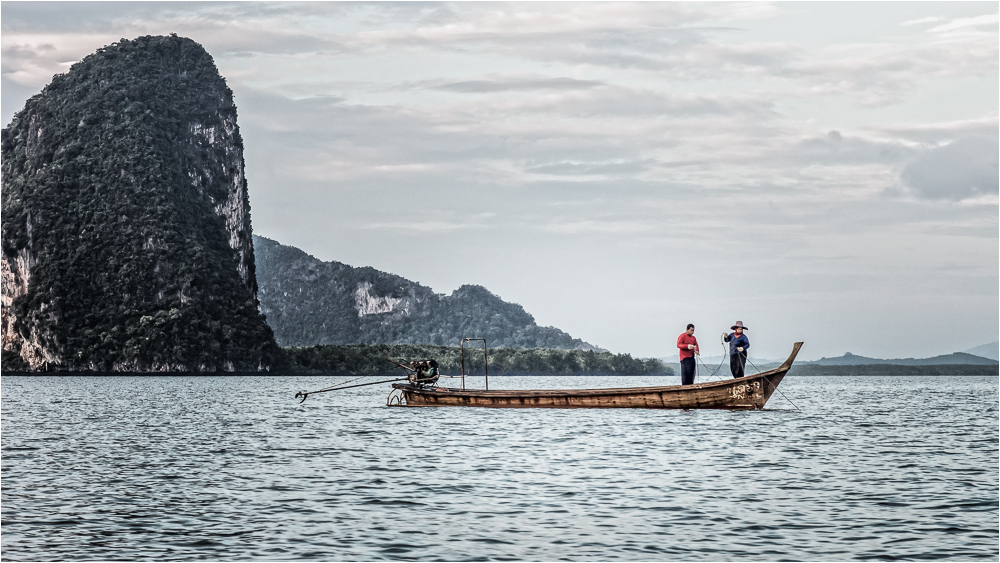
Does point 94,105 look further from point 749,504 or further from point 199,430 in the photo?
Result: point 749,504

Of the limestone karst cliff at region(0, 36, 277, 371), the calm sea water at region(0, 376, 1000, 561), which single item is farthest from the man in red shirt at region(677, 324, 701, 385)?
the limestone karst cliff at region(0, 36, 277, 371)

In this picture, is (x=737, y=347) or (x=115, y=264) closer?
(x=737, y=347)

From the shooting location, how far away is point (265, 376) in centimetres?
17450

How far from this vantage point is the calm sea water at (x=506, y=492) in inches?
650

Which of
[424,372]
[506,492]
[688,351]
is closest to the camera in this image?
[506,492]

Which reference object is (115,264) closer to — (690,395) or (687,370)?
(687,370)

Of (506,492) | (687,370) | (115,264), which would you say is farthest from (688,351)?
(115,264)

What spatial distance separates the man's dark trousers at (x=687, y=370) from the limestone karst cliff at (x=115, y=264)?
13909 centimetres

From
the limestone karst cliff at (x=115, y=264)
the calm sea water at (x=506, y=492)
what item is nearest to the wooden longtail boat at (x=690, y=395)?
the calm sea water at (x=506, y=492)

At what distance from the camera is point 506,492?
→ 2212 cm

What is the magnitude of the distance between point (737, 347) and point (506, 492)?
20.5m

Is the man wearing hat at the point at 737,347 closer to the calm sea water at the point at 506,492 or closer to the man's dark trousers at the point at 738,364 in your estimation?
the man's dark trousers at the point at 738,364

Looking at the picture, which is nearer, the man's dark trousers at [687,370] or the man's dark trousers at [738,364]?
the man's dark trousers at [687,370]

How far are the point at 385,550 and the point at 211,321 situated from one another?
544ft
